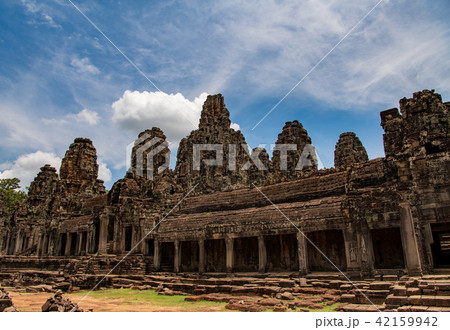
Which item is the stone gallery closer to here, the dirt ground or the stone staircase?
the stone staircase

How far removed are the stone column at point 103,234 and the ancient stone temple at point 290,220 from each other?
8cm

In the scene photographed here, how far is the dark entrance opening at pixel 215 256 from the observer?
2191cm

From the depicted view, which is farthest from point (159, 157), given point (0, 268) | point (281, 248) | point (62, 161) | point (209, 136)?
point (281, 248)

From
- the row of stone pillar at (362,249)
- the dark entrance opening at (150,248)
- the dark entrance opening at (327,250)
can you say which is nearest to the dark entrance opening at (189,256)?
the dark entrance opening at (150,248)

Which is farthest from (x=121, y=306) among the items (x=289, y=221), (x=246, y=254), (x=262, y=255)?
(x=246, y=254)

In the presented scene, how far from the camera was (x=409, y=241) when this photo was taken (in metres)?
13.1

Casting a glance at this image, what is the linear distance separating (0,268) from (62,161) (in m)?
26.1

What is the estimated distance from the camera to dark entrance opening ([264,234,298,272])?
62.5 ft

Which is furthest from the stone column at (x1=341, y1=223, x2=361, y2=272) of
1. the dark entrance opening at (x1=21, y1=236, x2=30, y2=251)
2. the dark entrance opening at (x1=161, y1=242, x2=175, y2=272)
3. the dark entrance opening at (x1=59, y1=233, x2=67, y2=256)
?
the dark entrance opening at (x1=21, y1=236, x2=30, y2=251)

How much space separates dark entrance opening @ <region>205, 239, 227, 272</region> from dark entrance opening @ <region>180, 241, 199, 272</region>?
122 cm

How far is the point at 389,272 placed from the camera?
45.2 feet

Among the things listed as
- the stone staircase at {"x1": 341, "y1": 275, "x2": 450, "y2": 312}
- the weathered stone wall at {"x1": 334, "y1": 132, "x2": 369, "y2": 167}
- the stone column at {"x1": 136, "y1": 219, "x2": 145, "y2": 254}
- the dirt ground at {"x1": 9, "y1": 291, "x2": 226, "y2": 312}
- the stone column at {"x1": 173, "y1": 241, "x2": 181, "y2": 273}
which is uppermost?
the weathered stone wall at {"x1": 334, "y1": 132, "x2": 369, "y2": 167}

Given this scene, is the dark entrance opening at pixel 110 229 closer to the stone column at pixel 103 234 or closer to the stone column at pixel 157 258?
the stone column at pixel 103 234

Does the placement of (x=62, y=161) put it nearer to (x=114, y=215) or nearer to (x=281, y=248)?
(x=114, y=215)
